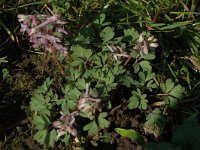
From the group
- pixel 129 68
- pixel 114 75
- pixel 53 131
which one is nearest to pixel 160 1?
pixel 129 68

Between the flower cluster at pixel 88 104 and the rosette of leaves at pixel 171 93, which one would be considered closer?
the flower cluster at pixel 88 104

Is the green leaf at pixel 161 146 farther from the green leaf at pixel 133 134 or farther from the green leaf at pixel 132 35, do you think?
the green leaf at pixel 132 35

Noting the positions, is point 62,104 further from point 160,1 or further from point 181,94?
point 160,1

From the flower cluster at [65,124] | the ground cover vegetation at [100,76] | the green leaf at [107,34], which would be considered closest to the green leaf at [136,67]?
the ground cover vegetation at [100,76]

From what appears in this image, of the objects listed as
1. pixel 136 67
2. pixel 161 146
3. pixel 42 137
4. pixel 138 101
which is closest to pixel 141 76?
pixel 136 67

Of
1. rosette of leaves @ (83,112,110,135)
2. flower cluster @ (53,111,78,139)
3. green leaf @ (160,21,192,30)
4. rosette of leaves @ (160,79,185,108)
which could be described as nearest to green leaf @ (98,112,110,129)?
rosette of leaves @ (83,112,110,135)

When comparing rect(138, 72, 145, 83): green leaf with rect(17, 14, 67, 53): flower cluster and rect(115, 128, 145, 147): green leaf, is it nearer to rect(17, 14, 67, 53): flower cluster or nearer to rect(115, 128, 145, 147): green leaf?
rect(115, 128, 145, 147): green leaf
